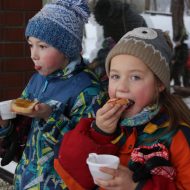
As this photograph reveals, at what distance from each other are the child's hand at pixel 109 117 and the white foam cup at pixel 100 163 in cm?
21

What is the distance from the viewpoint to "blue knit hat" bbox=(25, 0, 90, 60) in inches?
108

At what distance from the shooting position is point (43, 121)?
2682 mm

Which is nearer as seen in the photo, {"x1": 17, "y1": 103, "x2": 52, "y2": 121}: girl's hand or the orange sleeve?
the orange sleeve

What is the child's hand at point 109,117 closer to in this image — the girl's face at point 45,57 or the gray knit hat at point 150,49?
the gray knit hat at point 150,49

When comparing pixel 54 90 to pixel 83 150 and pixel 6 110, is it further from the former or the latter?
pixel 83 150

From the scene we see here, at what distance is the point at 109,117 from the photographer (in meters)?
2.16

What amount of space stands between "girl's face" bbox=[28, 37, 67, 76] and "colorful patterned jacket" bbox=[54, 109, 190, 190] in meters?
0.53

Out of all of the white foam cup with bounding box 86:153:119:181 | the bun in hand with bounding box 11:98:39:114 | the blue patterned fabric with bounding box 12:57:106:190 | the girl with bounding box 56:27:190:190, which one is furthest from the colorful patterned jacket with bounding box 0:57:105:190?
the white foam cup with bounding box 86:153:119:181

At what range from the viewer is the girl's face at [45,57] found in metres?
2.71

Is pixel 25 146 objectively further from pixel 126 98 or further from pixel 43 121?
pixel 126 98

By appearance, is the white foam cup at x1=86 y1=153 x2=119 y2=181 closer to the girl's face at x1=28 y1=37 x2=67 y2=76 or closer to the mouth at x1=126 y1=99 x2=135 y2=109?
the mouth at x1=126 y1=99 x2=135 y2=109

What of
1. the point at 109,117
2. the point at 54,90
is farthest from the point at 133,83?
the point at 54,90

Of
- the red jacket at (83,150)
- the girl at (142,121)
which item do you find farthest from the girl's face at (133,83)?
the red jacket at (83,150)

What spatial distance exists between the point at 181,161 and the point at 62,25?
1.13 metres
